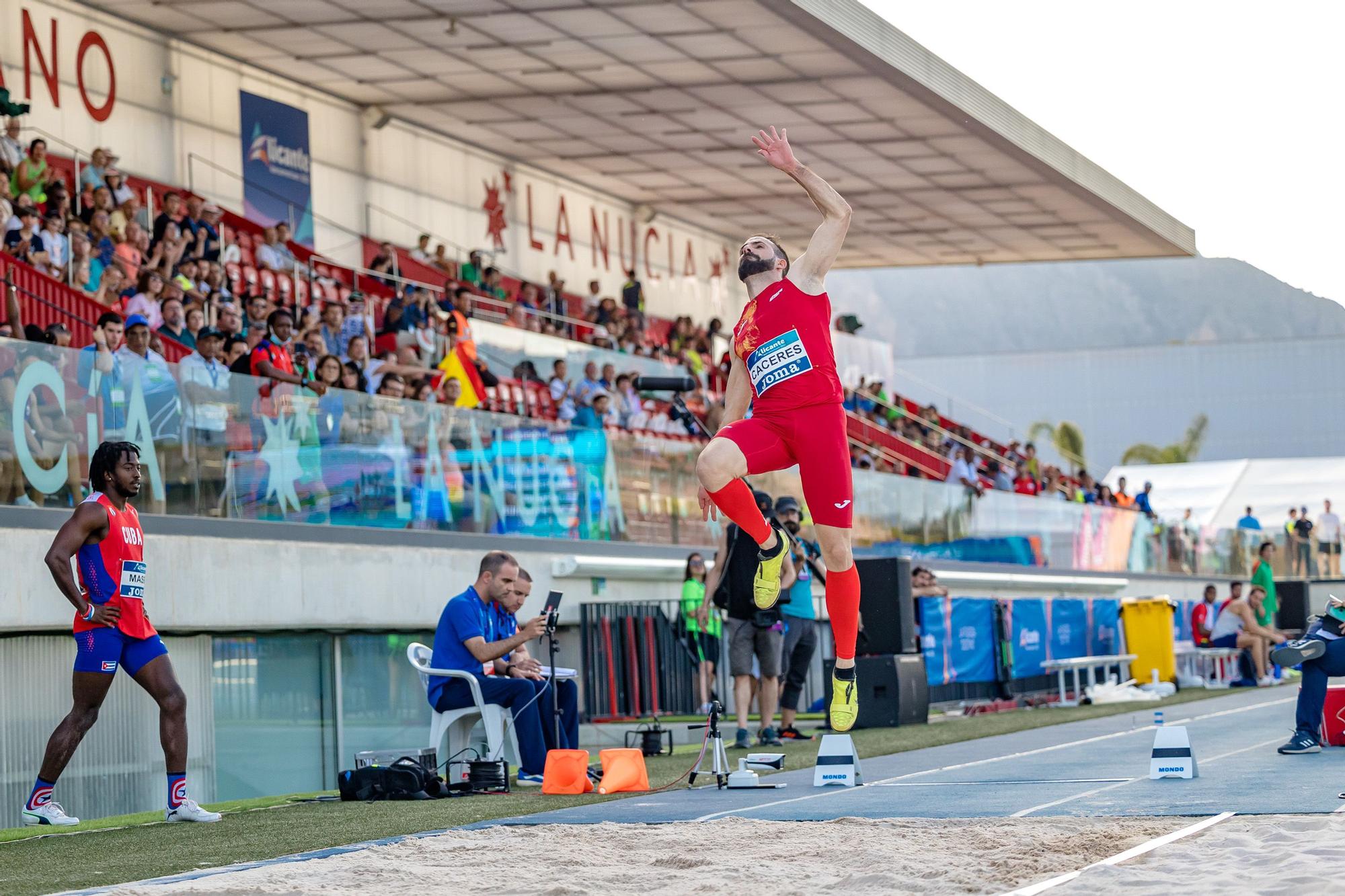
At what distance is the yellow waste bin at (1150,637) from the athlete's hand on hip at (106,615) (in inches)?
612

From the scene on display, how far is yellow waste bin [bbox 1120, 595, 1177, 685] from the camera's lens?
22.1 m

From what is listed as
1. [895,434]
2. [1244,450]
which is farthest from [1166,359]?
[895,434]

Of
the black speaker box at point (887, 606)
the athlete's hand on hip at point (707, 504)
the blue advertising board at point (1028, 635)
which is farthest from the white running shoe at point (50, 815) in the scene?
the blue advertising board at point (1028, 635)

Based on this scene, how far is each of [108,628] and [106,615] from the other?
3.8 inches

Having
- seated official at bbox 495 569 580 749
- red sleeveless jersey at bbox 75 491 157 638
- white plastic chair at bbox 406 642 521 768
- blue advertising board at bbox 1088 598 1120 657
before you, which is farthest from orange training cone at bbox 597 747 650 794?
blue advertising board at bbox 1088 598 1120 657

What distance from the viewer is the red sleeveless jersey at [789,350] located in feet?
22.7

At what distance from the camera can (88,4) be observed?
20.9 meters

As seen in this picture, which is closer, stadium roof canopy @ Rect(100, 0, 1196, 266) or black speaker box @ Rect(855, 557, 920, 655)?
black speaker box @ Rect(855, 557, 920, 655)

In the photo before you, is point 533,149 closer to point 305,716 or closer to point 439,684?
point 305,716

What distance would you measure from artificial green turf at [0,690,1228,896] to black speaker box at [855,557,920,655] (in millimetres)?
4049

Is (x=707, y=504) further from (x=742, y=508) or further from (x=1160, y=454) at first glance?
(x=1160, y=454)

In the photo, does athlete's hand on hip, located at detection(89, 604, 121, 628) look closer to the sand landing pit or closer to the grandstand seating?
the sand landing pit

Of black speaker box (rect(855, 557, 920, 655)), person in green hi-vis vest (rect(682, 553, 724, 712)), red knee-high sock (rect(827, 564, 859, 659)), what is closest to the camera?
red knee-high sock (rect(827, 564, 859, 659))

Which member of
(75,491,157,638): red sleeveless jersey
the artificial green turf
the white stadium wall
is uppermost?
the white stadium wall
